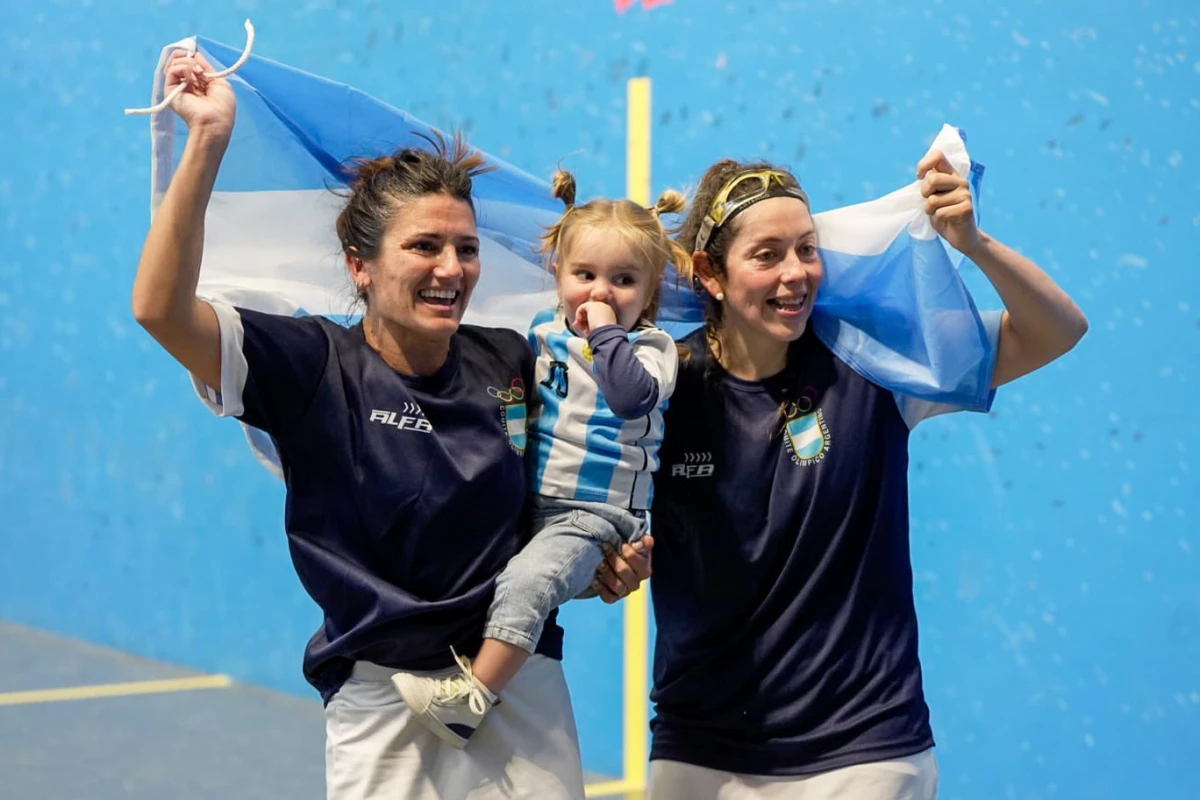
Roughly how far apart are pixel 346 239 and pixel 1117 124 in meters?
1.79

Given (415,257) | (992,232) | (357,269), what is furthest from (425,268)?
(992,232)

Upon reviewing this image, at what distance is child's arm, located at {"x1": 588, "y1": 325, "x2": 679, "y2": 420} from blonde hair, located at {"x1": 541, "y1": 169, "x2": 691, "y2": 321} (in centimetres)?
16

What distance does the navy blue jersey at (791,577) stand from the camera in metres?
2.22

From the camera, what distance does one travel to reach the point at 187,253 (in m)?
1.89

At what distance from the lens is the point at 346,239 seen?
226 cm

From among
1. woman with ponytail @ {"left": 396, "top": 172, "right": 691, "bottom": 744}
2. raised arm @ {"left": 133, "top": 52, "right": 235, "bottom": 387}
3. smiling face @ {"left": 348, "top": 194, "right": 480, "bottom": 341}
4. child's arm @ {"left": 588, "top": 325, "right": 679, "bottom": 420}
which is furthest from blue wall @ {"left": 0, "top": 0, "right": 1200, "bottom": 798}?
raised arm @ {"left": 133, "top": 52, "right": 235, "bottom": 387}

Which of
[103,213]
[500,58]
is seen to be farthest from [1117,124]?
[103,213]

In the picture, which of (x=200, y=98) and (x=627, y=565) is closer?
(x=200, y=98)

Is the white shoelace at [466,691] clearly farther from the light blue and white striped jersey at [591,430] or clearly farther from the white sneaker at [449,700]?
the light blue and white striped jersey at [591,430]

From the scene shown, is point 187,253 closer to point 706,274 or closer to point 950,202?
point 706,274

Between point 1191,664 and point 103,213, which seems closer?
point 1191,664

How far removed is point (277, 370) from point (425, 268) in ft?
0.87

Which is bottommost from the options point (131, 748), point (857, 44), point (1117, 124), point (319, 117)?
point (131, 748)

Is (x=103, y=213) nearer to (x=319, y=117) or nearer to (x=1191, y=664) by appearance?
(x=319, y=117)
